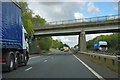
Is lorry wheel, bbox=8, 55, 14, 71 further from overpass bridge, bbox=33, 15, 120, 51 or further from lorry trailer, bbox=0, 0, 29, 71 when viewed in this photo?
overpass bridge, bbox=33, 15, 120, 51

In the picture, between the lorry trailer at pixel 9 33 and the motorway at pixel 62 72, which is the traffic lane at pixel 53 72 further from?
the lorry trailer at pixel 9 33

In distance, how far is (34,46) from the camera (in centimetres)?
4712

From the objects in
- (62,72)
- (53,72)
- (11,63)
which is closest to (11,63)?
(11,63)

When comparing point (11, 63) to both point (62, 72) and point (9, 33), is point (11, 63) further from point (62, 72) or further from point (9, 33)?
point (62, 72)


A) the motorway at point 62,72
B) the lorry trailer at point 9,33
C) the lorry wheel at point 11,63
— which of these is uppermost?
the lorry trailer at point 9,33

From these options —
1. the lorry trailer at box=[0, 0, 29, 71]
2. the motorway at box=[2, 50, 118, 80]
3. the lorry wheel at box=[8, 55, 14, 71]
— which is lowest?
the motorway at box=[2, 50, 118, 80]

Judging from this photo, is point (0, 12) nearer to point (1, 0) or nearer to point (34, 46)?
point (1, 0)

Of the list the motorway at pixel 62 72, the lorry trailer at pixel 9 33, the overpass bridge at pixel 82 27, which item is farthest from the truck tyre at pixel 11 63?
the overpass bridge at pixel 82 27

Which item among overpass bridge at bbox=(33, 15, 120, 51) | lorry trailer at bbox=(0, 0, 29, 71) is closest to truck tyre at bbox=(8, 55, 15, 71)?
lorry trailer at bbox=(0, 0, 29, 71)

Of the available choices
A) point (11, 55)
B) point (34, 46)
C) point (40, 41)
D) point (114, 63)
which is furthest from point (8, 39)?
point (40, 41)

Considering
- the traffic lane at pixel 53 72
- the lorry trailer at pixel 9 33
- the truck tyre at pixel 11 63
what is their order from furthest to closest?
the truck tyre at pixel 11 63
the lorry trailer at pixel 9 33
the traffic lane at pixel 53 72

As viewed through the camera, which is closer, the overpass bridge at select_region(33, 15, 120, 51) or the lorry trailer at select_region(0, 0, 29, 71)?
the lorry trailer at select_region(0, 0, 29, 71)

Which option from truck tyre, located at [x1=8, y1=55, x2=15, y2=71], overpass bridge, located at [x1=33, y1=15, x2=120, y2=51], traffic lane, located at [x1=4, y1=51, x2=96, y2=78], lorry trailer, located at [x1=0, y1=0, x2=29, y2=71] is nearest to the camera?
traffic lane, located at [x1=4, y1=51, x2=96, y2=78]

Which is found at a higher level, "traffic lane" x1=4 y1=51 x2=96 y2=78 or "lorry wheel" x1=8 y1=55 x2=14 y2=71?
"lorry wheel" x1=8 y1=55 x2=14 y2=71
